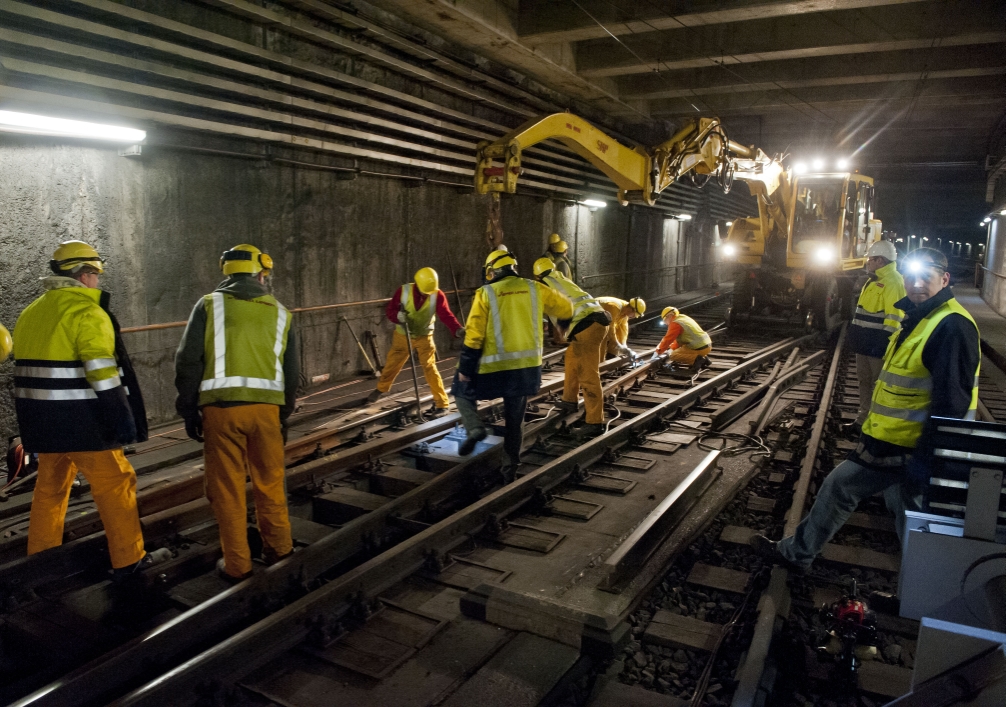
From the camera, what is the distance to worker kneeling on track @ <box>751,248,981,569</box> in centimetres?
366

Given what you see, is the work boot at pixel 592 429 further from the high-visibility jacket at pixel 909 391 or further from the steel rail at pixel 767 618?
the high-visibility jacket at pixel 909 391

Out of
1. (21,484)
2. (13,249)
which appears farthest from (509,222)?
(21,484)

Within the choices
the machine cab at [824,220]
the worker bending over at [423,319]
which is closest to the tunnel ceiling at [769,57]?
the machine cab at [824,220]

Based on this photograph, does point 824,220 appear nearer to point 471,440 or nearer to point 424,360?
point 424,360

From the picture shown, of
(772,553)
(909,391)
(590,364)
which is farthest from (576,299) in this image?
(909,391)

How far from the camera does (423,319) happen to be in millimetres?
8023

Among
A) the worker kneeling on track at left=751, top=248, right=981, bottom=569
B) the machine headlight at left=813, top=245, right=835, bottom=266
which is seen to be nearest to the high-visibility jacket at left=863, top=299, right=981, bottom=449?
the worker kneeling on track at left=751, top=248, right=981, bottom=569

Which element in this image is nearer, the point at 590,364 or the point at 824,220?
the point at 590,364

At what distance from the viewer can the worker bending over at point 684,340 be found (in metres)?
10.7

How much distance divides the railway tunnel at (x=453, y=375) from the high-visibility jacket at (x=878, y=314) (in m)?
1.02

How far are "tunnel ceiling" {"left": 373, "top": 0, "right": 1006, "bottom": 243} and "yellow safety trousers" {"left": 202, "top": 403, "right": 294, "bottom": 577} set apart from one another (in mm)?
6559

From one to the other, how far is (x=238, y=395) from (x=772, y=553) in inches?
138

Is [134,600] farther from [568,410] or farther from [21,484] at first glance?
[568,410]

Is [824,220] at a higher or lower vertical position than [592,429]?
higher
